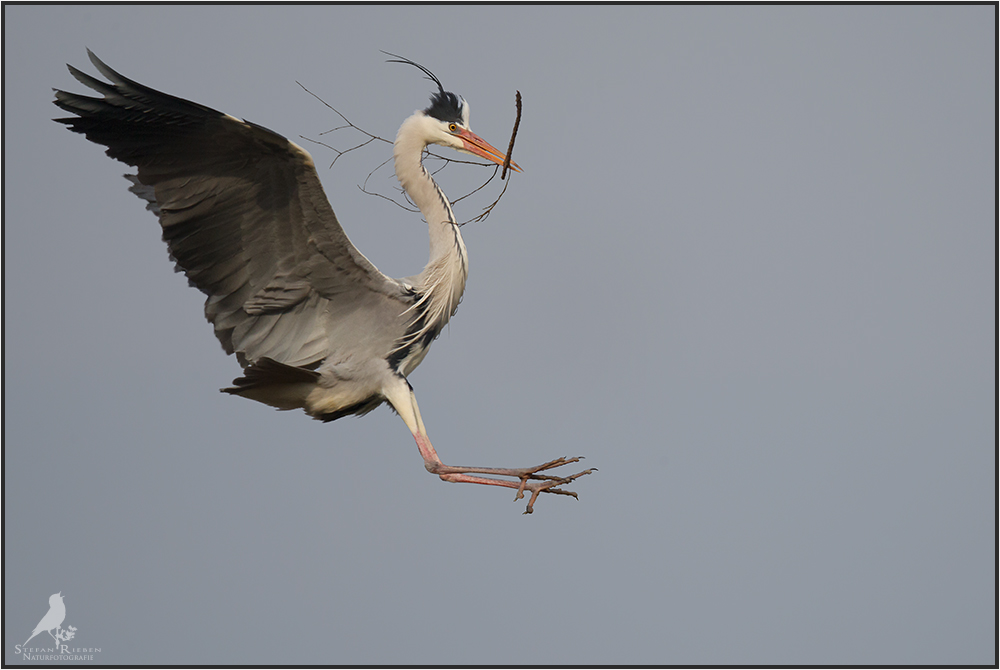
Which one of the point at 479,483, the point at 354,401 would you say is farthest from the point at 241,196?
the point at 479,483

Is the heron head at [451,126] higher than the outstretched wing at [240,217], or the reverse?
the heron head at [451,126]

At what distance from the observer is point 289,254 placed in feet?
20.0

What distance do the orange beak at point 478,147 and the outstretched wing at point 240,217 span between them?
1.00m

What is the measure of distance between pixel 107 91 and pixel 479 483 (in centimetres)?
280

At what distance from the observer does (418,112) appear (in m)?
6.71

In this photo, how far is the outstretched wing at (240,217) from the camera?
18.0ft

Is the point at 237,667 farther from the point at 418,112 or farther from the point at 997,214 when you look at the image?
the point at 997,214

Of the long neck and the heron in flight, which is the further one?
the long neck

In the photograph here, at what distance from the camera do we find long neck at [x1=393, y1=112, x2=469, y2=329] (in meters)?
6.52

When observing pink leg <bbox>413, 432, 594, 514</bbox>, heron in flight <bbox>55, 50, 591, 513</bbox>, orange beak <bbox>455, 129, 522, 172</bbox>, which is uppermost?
orange beak <bbox>455, 129, 522, 172</bbox>

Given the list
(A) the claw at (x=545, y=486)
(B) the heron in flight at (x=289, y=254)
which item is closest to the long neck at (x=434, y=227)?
(B) the heron in flight at (x=289, y=254)

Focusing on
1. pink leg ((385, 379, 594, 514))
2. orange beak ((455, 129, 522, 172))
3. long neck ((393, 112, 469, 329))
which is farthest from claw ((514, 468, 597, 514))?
orange beak ((455, 129, 522, 172))

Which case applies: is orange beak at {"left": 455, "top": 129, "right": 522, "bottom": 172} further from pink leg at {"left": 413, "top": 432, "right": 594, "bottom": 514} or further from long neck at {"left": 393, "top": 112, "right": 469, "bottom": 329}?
pink leg at {"left": 413, "top": 432, "right": 594, "bottom": 514}

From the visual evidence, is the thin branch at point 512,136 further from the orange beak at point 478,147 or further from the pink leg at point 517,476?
the pink leg at point 517,476
